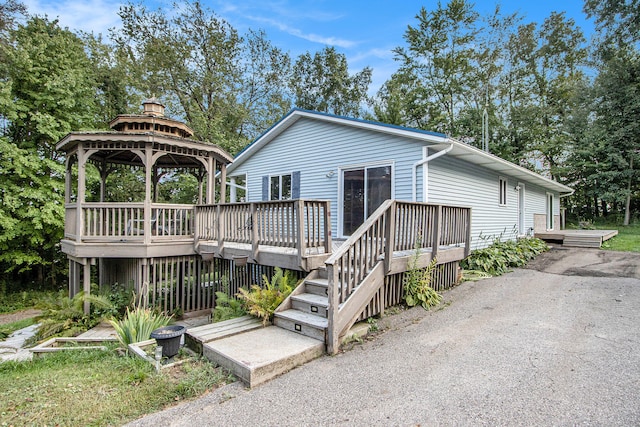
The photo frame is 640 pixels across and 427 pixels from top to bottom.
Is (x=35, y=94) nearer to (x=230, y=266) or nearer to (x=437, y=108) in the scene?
(x=230, y=266)

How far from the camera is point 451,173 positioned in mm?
8672

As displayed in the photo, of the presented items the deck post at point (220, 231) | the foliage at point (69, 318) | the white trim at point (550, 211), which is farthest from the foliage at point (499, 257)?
the foliage at point (69, 318)

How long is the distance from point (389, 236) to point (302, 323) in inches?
69.0

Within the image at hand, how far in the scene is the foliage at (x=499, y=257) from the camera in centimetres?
848

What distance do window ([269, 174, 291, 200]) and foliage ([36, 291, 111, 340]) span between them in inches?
223

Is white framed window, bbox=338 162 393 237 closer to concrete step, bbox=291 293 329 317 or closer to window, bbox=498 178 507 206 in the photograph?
concrete step, bbox=291 293 329 317

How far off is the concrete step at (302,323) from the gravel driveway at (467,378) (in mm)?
376

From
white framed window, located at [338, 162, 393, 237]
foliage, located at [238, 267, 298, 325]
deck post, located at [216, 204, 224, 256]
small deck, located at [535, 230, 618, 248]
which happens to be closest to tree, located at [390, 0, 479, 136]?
small deck, located at [535, 230, 618, 248]

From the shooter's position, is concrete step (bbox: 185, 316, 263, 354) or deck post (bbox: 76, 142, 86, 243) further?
deck post (bbox: 76, 142, 86, 243)

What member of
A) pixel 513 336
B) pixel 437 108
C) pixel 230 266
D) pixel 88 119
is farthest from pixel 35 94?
pixel 437 108

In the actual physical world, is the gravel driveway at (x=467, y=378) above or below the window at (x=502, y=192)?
below

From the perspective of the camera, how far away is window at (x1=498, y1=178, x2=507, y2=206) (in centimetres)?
1139

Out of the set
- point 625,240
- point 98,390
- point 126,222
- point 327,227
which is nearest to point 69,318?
point 126,222

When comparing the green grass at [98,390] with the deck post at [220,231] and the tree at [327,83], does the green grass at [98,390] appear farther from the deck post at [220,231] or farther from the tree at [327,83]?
the tree at [327,83]
